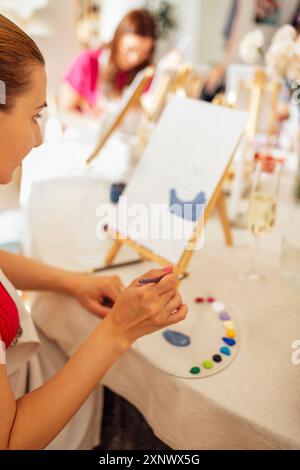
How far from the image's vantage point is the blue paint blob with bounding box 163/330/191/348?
0.77 m

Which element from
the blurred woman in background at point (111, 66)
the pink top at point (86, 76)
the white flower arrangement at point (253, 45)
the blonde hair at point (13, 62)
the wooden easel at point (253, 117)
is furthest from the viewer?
the pink top at point (86, 76)

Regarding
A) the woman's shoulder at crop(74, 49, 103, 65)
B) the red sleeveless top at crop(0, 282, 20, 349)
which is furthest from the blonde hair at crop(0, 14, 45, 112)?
the woman's shoulder at crop(74, 49, 103, 65)

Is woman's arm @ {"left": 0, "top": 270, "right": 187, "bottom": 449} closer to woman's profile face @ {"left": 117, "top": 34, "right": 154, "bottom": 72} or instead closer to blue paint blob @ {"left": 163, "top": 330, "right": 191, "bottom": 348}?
blue paint blob @ {"left": 163, "top": 330, "right": 191, "bottom": 348}

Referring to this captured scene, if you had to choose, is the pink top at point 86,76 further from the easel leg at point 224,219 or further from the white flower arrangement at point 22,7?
the easel leg at point 224,219

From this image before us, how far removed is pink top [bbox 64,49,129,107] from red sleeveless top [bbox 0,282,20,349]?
1.97 meters

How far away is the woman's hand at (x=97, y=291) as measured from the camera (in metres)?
0.88

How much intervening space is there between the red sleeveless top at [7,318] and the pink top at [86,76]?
77.6 inches

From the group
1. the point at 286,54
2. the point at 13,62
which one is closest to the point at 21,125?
the point at 13,62

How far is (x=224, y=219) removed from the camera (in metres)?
1.10

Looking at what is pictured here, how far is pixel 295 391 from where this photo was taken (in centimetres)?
66

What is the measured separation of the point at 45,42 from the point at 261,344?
319 centimetres

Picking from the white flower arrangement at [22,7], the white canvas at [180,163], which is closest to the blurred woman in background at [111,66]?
the white flower arrangement at [22,7]
